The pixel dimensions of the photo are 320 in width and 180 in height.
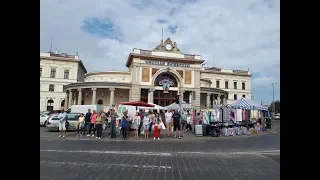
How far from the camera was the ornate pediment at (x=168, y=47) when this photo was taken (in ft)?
171

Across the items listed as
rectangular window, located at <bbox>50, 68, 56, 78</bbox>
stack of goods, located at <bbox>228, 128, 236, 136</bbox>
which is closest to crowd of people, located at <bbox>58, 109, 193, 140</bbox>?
stack of goods, located at <bbox>228, 128, 236, 136</bbox>

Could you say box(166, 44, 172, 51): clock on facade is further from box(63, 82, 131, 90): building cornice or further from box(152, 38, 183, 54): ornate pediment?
box(63, 82, 131, 90): building cornice

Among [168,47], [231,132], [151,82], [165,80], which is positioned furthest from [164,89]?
[231,132]

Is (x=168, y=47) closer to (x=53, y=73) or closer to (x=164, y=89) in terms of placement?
(x=164, y=89)

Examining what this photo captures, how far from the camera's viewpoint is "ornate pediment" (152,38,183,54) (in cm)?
5222

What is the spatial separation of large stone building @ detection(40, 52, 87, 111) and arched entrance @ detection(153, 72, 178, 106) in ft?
84.7

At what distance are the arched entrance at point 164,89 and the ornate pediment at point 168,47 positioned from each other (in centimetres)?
528

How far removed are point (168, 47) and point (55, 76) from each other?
102 feet

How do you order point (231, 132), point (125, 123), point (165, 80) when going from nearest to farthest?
1. point (125, 123)
2. point (231, 132)
3. point (165, 80)

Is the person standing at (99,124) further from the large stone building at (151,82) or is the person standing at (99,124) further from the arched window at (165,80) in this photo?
the arched window at (165,80)

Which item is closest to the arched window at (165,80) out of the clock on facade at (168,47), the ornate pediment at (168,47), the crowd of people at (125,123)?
the ornate pediment at (168,47)

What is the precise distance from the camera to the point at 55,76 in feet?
206
